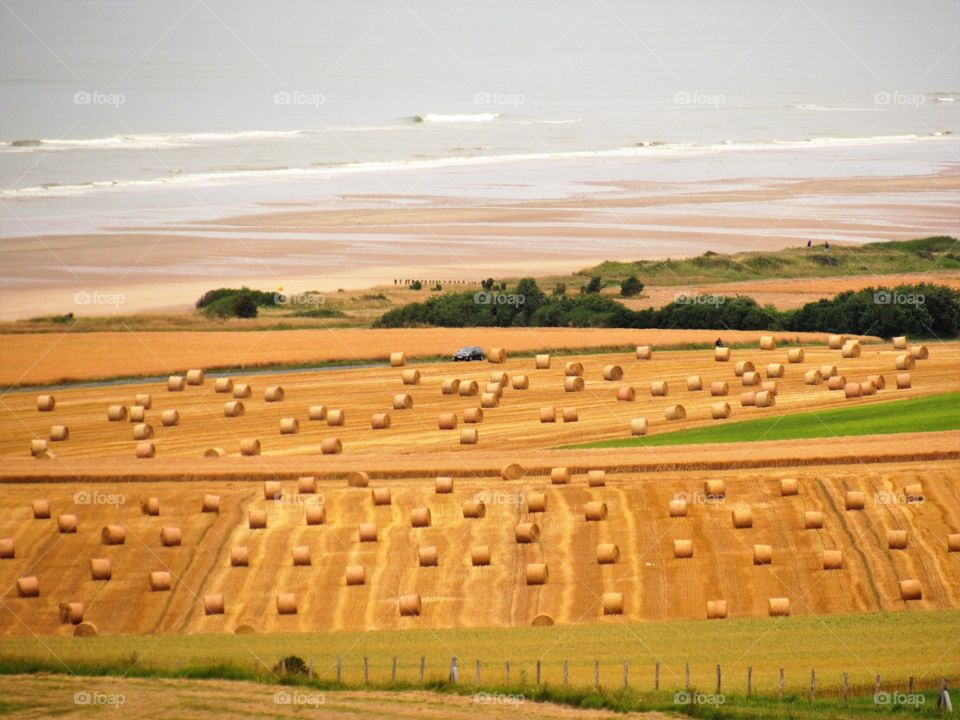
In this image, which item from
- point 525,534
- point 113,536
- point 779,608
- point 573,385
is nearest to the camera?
point 779,608

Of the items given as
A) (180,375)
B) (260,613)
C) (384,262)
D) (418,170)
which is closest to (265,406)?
(180,375)

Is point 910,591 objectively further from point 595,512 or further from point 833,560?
point 595,512

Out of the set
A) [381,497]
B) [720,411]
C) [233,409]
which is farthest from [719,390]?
[381,497]

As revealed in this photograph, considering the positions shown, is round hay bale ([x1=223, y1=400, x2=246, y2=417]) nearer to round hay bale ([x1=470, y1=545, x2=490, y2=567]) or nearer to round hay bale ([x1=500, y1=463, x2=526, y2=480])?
round hay bale ([x1=500, y1=463, x2=526, y2=480])

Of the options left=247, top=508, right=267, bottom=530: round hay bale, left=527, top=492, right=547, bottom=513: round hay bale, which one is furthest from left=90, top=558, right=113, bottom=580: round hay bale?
left=527, top=492, right=547, bottom=513: round hay bale

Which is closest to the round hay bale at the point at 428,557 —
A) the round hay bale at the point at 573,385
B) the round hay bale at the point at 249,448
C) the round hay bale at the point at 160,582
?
the round hay bale at the point at 160,582

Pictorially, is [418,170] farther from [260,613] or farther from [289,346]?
[260,613]
